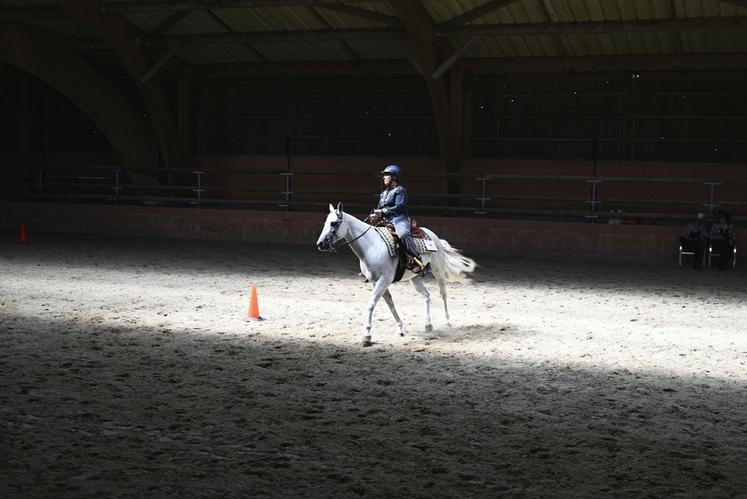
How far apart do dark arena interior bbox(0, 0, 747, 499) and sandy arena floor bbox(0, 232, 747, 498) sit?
0.03 meters

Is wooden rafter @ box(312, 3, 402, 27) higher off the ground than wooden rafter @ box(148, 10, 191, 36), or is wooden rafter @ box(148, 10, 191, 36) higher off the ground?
wooden rafter @ box(148, 10, 191, 36)

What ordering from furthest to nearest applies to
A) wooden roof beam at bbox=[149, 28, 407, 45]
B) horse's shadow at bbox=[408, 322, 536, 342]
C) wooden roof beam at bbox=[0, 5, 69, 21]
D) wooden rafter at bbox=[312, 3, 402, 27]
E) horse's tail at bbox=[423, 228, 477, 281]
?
1. wooden roof beam at bbox=[149, 28, 407, 45]
2. wooden roof beam at bbox=[0, 5, 69, 21]
3. wooden rafter at bbox=[312, 3, 402, 27]
4. horse's tail at bbox=[423, 228, 477, 281]
5. horse's shadow at bbox=[408, 322, 536, 342]

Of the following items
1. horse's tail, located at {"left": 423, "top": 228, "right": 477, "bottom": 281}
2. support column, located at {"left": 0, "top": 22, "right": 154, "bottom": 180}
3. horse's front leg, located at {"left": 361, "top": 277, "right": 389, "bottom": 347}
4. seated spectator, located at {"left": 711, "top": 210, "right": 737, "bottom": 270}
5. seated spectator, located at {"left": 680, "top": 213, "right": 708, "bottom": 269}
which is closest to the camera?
horse's front leg, located at {"left": 361, "top": 277, "right": 389, "bottom": 347}

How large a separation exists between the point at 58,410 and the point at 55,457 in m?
0.98

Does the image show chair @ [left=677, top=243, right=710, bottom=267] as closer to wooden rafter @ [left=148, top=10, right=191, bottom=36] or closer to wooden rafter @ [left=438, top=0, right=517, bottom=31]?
wooden rafter @ [left=438, top=0, right=517, bottom=31]

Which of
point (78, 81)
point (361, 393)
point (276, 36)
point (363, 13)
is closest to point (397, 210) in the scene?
point (361, 393)

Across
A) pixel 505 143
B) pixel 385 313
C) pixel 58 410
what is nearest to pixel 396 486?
pixel 58 410

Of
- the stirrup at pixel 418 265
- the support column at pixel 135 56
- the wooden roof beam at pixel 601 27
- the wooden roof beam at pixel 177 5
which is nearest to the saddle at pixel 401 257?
the stirrup at pixel 418 265

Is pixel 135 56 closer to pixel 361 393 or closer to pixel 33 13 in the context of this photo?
pixel 33 13

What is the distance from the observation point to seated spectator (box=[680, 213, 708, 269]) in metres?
15.0

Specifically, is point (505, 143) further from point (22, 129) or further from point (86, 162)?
point (22, 129)

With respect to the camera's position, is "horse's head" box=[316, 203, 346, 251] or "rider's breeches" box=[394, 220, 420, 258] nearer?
"horse's head" box=[316, 203, 346, 251]

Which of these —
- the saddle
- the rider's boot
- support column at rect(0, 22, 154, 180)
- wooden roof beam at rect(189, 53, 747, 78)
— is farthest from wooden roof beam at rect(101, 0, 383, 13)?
the rider's boot

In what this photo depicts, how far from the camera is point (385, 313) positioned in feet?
32.4
